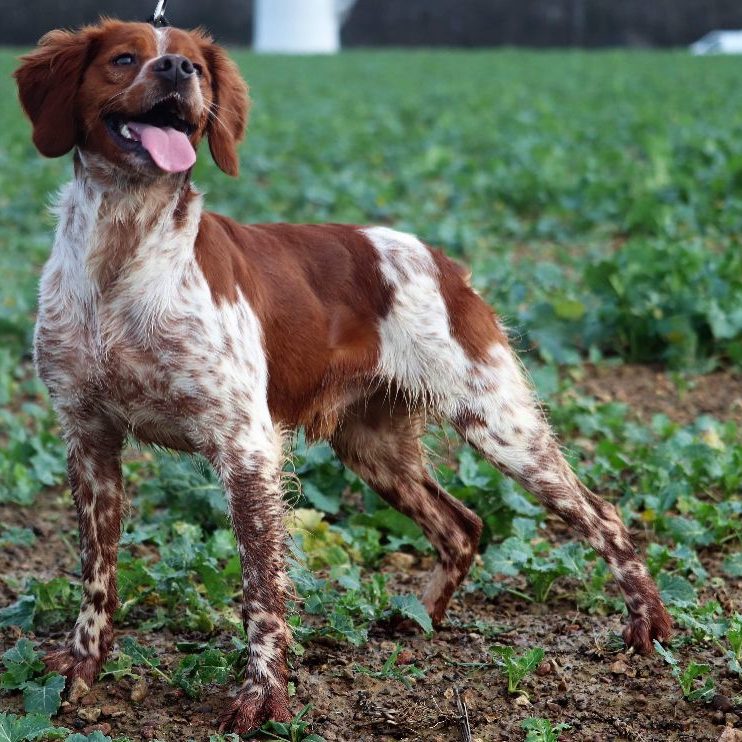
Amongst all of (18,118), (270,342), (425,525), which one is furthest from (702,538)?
(18,118)

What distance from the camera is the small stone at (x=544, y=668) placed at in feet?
12.0

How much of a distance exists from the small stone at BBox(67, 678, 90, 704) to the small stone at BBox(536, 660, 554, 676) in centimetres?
124

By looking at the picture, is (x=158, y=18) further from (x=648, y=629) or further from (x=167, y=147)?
(x=648, y=629)

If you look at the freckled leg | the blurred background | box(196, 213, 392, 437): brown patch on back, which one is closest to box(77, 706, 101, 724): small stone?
box(196, 213, 392, 437): brown patch on back

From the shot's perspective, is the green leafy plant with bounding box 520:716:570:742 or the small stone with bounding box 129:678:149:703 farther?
the small stone with bounding box 129:678:149:703

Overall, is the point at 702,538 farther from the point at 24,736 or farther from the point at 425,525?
the point at 24,736

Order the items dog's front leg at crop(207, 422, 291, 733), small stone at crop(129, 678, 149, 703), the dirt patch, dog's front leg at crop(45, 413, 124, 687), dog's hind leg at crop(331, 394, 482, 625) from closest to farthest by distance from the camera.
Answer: dog's front leg at crop(207, 422, 291, 733)
small stone at crop(129, 678, 149, 703)
dog's front leg at crop(45, 413, 124, 687)
dog's hind leg at crop(331, 394, 482, 625)
the dirt patch

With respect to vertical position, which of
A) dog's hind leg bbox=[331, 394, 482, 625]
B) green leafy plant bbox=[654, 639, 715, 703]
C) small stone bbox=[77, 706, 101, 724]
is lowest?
small stone bbox=[77, 706, 101, 724]

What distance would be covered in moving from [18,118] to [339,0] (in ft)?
134

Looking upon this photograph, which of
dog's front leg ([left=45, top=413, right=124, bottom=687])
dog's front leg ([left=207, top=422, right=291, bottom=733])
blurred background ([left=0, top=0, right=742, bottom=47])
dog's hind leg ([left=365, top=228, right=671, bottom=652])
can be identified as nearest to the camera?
dog's front leg ([left=207, top=422, right=291, bottom=733])

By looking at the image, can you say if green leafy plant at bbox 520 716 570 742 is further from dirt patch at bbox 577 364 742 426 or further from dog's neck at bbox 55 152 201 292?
dirt patch at bbox 577 364 742 426

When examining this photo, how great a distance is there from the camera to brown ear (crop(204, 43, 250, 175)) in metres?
3.51

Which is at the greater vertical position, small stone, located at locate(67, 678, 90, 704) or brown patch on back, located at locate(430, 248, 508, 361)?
brown patch on back, located at locate(430, 248, 508, 361)

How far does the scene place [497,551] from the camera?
167 inches
